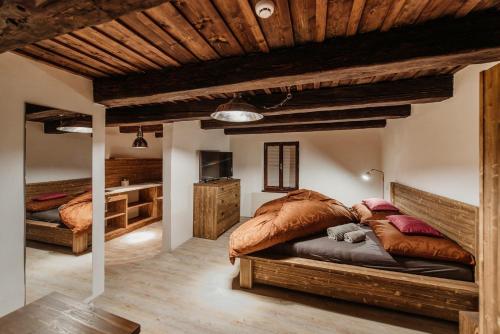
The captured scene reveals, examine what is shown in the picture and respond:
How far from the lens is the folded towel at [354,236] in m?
2.48

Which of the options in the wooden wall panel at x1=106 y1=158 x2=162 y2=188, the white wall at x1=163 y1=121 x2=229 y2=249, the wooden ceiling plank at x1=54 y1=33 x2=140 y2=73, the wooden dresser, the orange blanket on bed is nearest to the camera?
the wooden ceiling plank at x1=54 y1=33 x2=140 y2=73

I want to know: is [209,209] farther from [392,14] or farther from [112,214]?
[392,14]

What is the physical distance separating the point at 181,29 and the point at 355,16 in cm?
105

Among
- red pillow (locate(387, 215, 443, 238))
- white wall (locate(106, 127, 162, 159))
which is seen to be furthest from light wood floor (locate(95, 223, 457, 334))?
white wall (locate(106, 127, 162, 159))

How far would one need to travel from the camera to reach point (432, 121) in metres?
2.74

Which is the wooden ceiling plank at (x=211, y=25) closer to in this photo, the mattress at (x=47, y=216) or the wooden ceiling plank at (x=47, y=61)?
the wooden ceiling plank at (x=47, y=61)

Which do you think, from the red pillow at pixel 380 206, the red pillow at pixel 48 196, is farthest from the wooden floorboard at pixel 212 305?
the red pillow at pixel 380 206

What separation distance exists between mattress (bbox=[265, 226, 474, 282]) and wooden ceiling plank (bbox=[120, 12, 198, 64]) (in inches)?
82.9

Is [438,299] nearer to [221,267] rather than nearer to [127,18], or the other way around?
[221,267]

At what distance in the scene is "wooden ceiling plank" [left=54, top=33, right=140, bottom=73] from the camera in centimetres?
150

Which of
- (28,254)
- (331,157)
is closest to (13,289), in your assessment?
(28,254)

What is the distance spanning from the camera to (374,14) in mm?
1295

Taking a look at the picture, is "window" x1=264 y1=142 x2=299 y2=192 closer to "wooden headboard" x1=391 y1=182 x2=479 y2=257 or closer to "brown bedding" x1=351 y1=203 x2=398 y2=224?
"brown bedding" x1=351 y1=203 x2=398 y2=224

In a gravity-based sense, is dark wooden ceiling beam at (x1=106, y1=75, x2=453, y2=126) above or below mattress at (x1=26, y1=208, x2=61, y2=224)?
above
